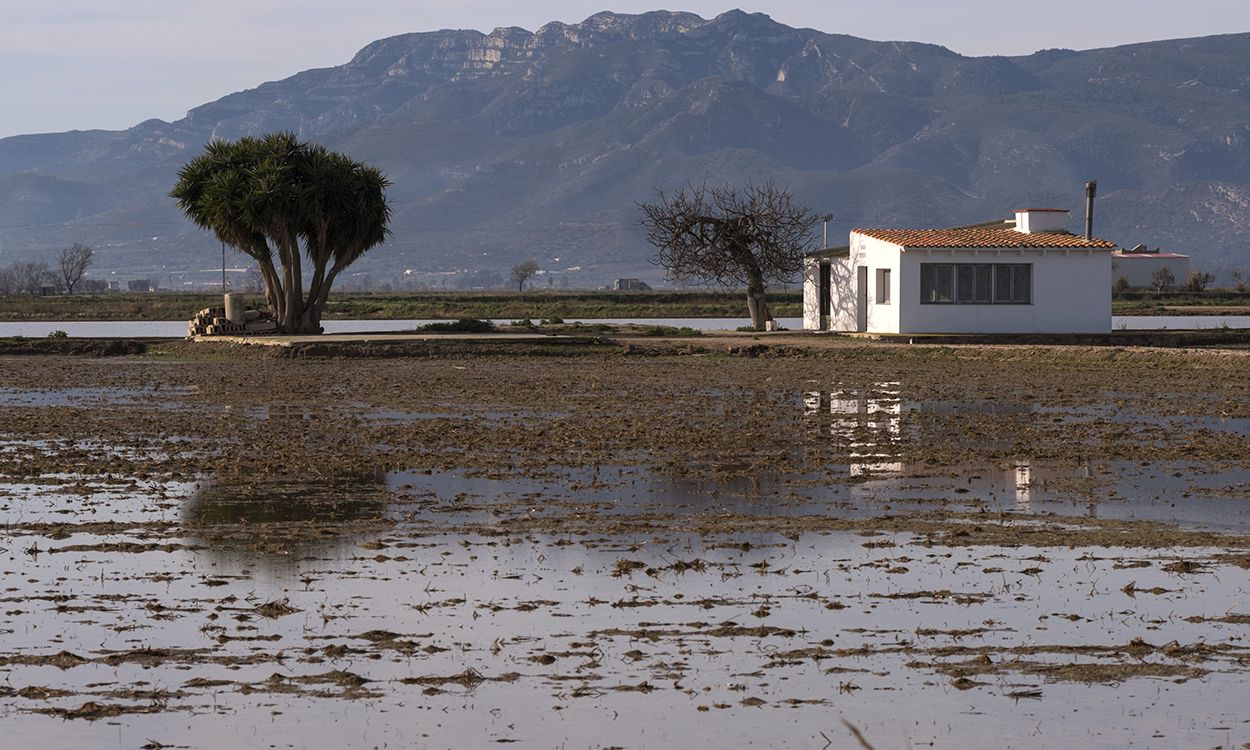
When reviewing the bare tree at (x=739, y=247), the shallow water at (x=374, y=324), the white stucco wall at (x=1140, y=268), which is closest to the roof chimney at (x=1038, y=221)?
the bare tree at (x=739, y=247)

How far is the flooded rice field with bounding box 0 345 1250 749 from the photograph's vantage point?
891 centimetres

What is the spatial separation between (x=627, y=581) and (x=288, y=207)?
41.0m

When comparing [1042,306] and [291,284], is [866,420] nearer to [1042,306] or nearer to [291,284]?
[1042,306]

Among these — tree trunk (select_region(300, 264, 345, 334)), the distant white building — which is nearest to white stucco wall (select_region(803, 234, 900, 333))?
tree trunk (select_region(300, 264, 345, 334))

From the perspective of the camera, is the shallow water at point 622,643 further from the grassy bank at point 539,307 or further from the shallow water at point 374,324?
the grassy bank at point 539,307

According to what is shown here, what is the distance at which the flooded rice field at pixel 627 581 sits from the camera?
8.91 meters

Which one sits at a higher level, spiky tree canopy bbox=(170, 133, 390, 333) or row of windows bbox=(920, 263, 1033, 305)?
spiky tree canopy bbox=(170, 133, 390, 333)

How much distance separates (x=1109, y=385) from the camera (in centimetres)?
3191

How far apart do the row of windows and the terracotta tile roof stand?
56cm

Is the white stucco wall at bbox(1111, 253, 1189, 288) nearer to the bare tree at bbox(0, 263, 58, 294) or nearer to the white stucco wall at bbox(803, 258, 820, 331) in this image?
the white stucco wall at bbox(803, 258, 820, 331)

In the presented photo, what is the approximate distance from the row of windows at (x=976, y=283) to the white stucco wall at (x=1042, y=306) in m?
0.14

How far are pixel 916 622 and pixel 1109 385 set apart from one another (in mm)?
22166

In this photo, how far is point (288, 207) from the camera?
51.6 metres

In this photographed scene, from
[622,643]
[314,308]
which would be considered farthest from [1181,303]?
[622,643]
